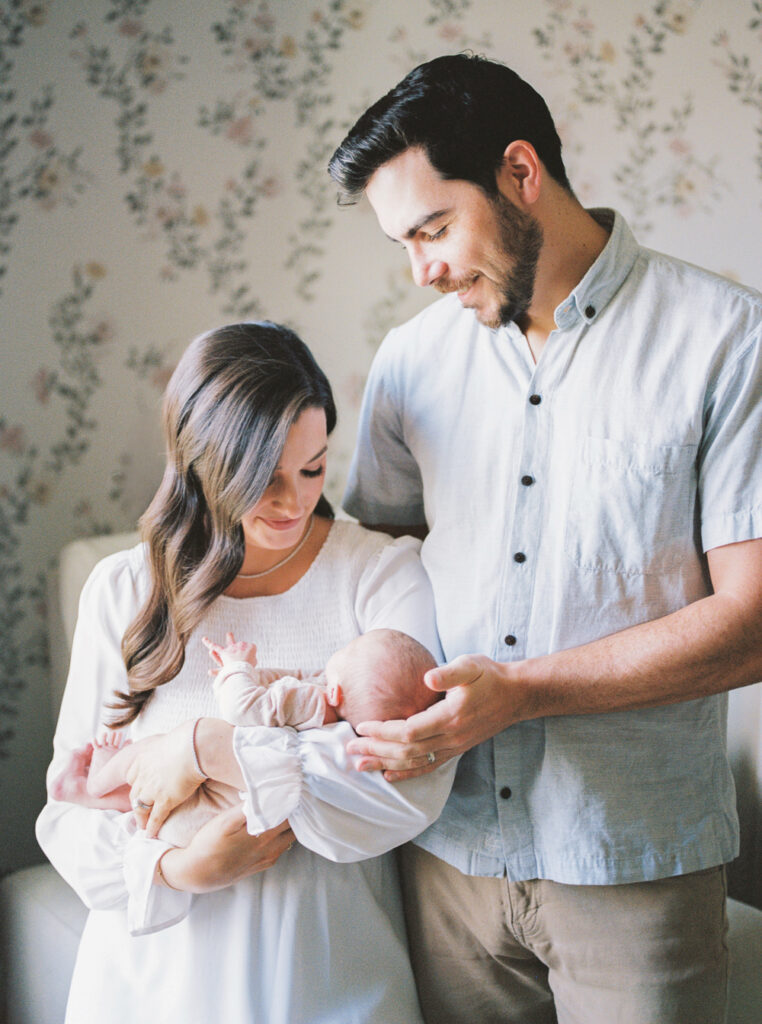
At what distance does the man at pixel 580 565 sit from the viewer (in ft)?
4.36

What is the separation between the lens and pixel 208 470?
147cm

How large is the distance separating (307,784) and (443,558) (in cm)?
43

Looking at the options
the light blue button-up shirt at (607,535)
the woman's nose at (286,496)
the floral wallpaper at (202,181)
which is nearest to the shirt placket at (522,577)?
the light blue button-up shirt at (607,535)

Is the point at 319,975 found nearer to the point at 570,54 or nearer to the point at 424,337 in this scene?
the point at 424,337

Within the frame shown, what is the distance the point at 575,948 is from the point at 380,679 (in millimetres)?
486

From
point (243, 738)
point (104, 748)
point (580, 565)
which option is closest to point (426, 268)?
point (580, 565)

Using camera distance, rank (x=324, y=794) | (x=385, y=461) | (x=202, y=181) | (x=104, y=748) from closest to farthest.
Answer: (x=324, y=794)
(x=104, y=748)
(x=385, y=461)
(x=202, y=181)

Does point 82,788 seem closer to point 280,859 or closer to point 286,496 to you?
point 280,859

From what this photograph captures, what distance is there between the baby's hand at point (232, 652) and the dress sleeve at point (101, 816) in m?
0.20

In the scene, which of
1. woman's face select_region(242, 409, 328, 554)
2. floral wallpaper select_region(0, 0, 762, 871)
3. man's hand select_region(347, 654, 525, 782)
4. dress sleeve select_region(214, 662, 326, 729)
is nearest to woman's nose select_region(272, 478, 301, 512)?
woman's face select_region(242, 409, 328, 554)

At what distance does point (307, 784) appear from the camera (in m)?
1.26

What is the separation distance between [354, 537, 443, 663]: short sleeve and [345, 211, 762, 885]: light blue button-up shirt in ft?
0.17

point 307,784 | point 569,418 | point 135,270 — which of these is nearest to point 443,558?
point 569,418

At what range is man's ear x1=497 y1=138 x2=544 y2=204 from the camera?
1.41 m
